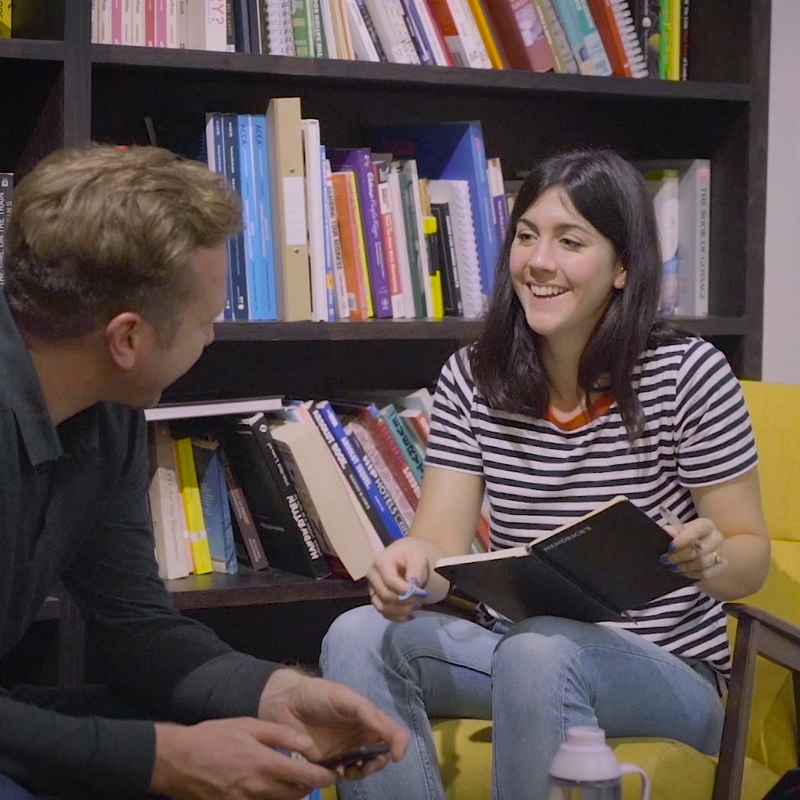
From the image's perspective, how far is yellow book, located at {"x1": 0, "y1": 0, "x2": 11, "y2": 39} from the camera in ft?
6.05

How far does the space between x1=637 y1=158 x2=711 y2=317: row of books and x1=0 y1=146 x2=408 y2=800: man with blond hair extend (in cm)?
119

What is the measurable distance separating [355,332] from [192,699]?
2.61 ft

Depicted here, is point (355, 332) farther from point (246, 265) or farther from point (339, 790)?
point (339, 790)

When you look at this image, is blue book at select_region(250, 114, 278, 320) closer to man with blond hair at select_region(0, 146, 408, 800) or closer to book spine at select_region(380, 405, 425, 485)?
book spine at select_region(380, 405, 425, 485)

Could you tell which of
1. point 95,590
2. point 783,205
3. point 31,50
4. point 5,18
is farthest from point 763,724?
point 5,18

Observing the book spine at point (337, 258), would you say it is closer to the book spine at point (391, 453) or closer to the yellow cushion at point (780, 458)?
the book spine at point (391, 453)

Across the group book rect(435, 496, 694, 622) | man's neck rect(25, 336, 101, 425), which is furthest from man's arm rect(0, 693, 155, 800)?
book rect(435, 496, 694, 622)

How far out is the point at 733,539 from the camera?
1.56 metres

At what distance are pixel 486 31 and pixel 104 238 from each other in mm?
1135

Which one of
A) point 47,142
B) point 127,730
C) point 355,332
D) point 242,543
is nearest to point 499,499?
point 355,332

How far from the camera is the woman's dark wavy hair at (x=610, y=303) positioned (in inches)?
65.7

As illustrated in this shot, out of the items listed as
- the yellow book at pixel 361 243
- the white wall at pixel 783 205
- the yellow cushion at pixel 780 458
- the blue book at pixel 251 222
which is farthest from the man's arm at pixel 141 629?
the white wall at pixel 783 205

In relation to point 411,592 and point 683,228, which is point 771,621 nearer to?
point 411,592

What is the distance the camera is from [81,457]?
127 centimetres
